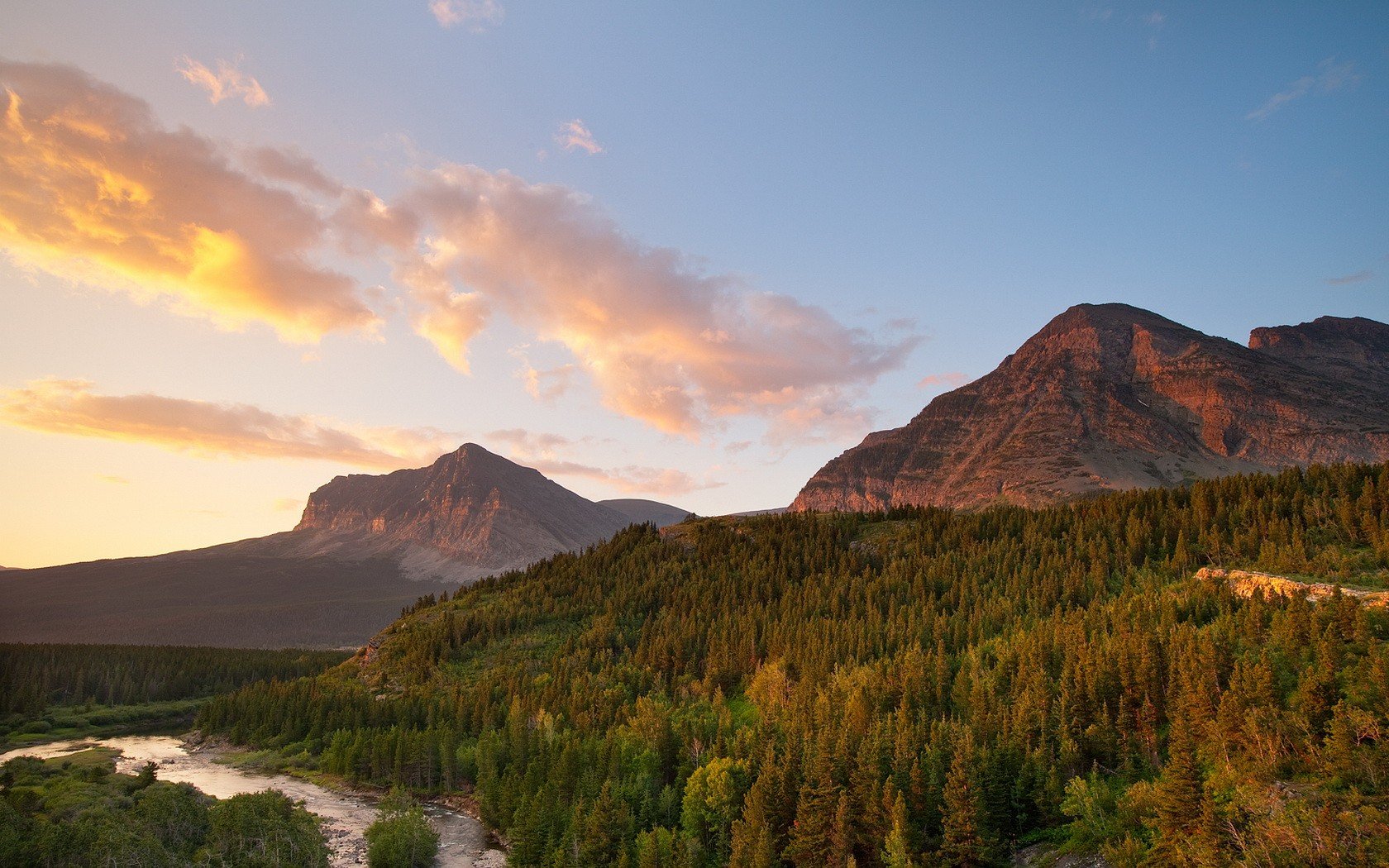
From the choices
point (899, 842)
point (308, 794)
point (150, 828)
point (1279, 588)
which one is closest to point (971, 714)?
point (899, 842)

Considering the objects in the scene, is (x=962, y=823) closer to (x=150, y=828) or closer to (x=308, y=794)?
(x=150, y=828)

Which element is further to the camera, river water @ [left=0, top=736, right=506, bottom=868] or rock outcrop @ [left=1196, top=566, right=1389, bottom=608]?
river water @ [left=0, top=736, right=506, bottom=868]

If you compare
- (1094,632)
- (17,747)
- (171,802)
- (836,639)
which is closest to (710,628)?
(836,639)

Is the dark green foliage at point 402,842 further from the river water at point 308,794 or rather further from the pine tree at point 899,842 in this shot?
the pine tree at point 899,842

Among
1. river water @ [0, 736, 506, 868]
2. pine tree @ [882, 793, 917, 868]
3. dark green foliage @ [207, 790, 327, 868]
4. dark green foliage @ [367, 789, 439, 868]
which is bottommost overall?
river water @ [0, 736, 506, 868]

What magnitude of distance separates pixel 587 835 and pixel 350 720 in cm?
9967

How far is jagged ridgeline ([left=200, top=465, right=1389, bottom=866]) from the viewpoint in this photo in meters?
67.7

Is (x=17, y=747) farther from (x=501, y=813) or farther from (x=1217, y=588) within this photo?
(x=1217, y=588)

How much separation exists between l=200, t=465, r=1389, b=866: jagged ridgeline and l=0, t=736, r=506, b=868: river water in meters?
5.69

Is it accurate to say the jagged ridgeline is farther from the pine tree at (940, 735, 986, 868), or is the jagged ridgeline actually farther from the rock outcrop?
the rock outcrop

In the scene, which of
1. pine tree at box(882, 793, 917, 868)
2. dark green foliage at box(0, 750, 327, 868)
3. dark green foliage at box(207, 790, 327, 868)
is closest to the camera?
pine tree at box(882, 793, 917, 868)

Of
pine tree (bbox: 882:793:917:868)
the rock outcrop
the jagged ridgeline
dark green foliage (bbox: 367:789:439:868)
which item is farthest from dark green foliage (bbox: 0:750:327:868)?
the rock outcrop

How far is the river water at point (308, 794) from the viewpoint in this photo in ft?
314

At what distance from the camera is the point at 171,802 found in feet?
294
